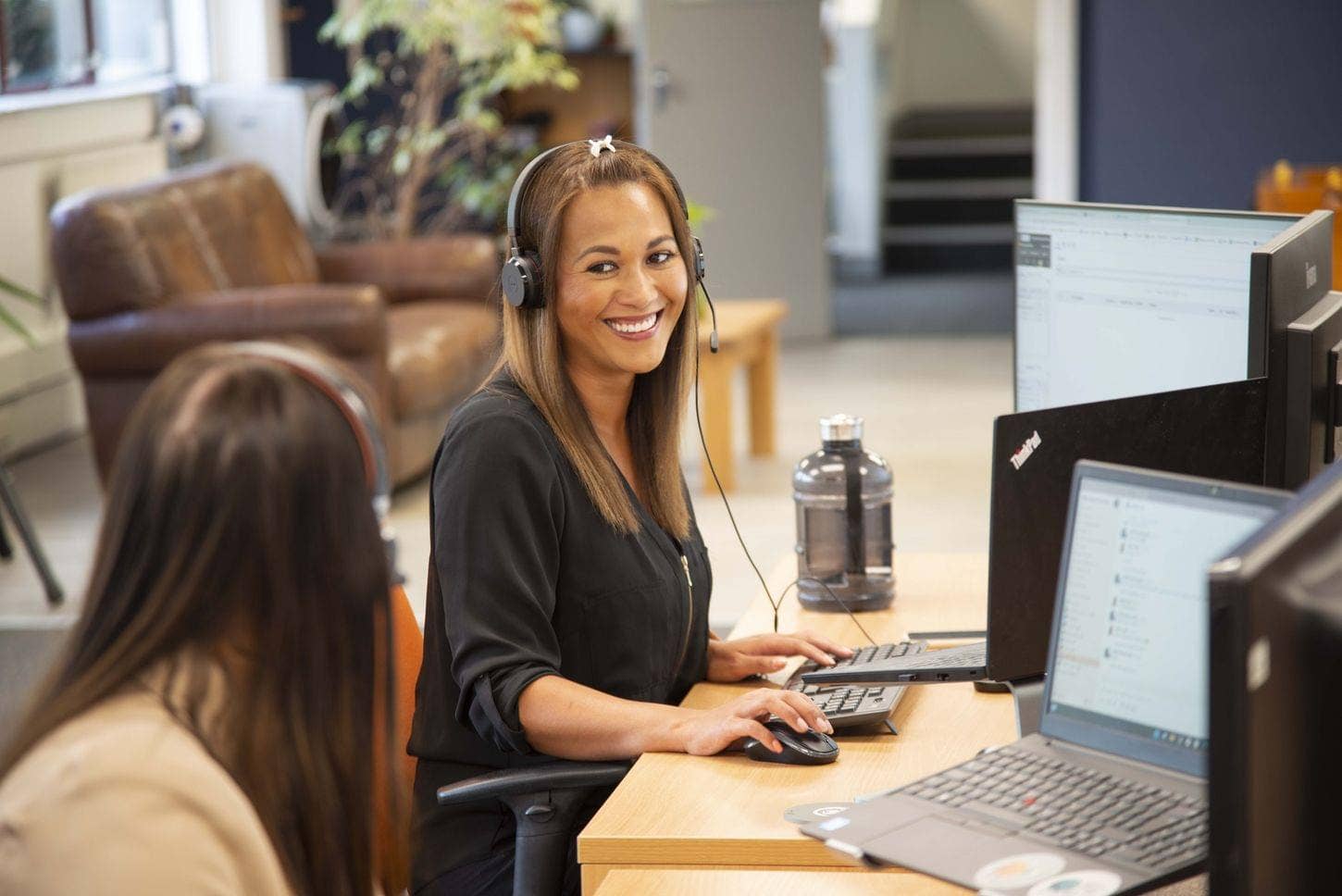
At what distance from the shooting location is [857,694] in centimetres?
187

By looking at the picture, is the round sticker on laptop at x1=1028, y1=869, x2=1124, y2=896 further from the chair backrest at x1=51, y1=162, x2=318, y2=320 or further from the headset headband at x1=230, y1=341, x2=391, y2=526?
the chair backrest at x1=51, y1=162, x2=318, y2=320

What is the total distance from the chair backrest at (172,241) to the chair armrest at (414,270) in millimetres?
273

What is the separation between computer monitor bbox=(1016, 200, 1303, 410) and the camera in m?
1.87

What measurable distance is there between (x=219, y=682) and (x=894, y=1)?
10114 mm

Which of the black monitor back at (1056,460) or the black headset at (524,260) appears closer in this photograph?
the black monitor back at (1056,460)

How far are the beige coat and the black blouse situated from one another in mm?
761

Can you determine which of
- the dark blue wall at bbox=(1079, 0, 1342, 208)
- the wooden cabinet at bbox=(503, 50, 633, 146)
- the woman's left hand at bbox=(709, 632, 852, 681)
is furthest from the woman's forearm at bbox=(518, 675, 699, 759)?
the wooden cabinet at bbox=(503, 50, 633, 146)

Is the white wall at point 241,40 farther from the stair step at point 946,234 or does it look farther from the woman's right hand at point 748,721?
the woman's right hand at point 748,721

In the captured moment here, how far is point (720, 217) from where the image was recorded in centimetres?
834

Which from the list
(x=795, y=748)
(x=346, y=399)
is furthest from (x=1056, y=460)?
(x=346, y=399)

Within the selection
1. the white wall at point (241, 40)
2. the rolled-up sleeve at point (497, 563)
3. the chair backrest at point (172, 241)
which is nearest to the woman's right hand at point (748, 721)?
the rolled-up sleeve at point (497, 563)

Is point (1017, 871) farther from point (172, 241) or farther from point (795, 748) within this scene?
point (172, 241)

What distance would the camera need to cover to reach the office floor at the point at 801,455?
4.79 metres

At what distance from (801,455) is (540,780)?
4.27m
